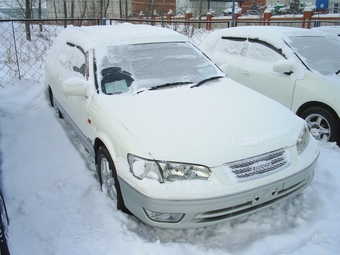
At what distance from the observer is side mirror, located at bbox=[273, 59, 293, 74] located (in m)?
4.44

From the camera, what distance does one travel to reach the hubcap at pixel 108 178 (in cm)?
276

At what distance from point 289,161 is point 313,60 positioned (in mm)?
2772

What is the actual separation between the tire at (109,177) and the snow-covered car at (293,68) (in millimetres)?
2107

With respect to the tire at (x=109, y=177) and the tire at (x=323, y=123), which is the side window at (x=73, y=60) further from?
the tire at (x=323, y=123)

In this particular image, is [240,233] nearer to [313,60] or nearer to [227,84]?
[227,84]

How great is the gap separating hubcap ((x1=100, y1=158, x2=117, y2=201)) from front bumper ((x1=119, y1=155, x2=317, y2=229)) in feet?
0.99

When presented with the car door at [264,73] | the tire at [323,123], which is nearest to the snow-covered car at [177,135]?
the car door at [264,73]

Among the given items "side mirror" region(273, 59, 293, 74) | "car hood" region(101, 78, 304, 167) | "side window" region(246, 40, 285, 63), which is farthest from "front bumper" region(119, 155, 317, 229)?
"side window" region(246, 40, 285, 63)

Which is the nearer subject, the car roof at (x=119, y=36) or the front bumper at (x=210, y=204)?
the front bumper at (x=210, y=204)

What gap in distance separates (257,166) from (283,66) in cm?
259

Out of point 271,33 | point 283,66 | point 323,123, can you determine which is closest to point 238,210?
point 323,123

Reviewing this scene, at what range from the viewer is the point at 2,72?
8.07 metres

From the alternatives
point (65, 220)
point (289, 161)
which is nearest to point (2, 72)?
point (65, 220)

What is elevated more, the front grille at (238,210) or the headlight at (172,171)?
the headlight at (172,171)
